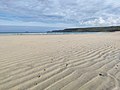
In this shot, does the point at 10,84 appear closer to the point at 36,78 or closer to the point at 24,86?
the point at 24,86

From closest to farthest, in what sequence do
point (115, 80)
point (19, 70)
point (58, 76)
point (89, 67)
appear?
point (115, 80) < point (58, 76) < point (19, 70) < point (89, 67)

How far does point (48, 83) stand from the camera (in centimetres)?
287

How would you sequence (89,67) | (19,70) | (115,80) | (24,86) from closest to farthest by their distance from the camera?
1. (24,86)
2. (115,80)
3. (19,70)
4. (89,67)

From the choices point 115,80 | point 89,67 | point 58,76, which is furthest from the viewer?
point 89,67

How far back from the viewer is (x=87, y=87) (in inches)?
108

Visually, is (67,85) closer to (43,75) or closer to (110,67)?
(43,75)

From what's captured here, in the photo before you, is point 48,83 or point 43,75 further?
→ point 43,75

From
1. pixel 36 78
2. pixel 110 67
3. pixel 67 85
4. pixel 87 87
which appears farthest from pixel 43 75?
pixel 110 67

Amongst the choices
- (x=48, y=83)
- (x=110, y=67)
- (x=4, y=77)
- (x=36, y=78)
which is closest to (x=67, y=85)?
(x=48, y=83)

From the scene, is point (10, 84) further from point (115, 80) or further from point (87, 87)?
point (115, 80)

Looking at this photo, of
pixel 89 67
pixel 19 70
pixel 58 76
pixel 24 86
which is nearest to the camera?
pixel 24 86

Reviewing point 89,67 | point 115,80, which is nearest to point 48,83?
point 115,80

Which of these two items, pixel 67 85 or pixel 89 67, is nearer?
pixel 67 85

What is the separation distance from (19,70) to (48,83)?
1036 millimetres
